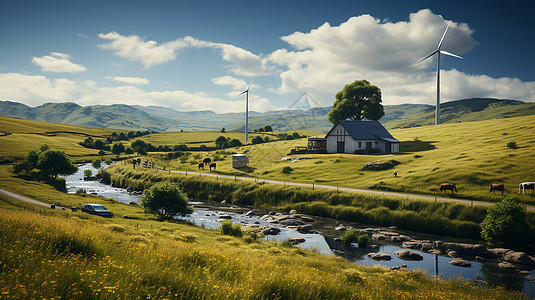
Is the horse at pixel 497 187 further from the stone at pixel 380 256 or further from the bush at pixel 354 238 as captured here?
the stone at pixel 380 256

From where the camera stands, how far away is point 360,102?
10831 centimetres

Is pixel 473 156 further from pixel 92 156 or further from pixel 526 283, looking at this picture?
pixel 92 156

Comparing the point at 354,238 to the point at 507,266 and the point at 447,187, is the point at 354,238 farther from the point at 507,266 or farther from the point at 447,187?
the point at 447,187

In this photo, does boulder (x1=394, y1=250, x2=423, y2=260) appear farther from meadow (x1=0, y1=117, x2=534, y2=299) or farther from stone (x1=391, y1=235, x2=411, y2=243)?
meadow (x1=0, y1=117, x2=534, y2=299)

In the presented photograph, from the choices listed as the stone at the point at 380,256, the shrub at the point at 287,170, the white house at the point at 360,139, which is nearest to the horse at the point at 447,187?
the stone at the point at 380,256

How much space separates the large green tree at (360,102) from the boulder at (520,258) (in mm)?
79530

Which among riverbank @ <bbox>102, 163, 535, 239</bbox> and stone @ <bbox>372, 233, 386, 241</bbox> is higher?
riverbank @ <bbox>102, 163, 535, 239</bbox>

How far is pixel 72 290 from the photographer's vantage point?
703cm

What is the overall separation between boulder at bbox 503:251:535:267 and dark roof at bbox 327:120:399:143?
6021cm

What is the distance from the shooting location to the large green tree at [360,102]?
350ft

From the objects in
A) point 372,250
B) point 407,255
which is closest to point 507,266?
point 407,255

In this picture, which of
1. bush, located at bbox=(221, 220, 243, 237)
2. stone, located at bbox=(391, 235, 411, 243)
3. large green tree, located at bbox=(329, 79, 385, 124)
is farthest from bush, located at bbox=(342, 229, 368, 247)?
large green tree, located at bbox=(329, 79, 385, 124)

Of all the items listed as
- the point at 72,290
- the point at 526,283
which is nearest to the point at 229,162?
the point at 526,283

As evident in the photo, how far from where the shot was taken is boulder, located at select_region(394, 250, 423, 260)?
3266 cm
